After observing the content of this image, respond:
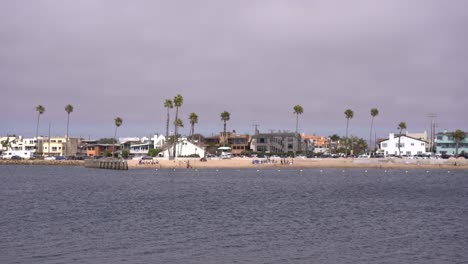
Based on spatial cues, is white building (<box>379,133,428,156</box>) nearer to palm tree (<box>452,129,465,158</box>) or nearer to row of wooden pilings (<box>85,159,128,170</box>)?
palm tree (<box>452,129,465,158</box>)

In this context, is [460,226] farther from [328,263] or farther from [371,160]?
[371,160]

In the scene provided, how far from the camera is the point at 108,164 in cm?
15025

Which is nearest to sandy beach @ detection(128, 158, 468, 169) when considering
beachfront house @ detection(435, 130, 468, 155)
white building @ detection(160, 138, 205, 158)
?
white building @ detection(160, 138, 205, 158)

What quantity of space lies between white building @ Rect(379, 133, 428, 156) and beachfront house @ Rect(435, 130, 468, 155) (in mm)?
4991

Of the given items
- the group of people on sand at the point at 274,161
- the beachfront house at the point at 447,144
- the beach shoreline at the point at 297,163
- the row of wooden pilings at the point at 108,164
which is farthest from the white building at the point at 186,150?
the beachfront house at the point at 447,144

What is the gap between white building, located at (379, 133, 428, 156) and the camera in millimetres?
190250

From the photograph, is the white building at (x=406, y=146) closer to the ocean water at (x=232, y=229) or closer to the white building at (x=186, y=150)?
the white building at (x=186, y=150)

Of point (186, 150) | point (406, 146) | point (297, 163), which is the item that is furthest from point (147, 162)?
point (406, 146)

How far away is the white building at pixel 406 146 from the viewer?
190250mm

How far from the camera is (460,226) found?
41500mm

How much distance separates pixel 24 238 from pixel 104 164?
12090cm

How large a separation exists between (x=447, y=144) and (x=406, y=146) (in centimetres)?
1252

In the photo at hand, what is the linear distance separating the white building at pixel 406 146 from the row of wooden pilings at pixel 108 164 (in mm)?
91991

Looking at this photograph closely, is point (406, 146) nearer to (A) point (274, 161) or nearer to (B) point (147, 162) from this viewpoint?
(A) point (274, 161)
